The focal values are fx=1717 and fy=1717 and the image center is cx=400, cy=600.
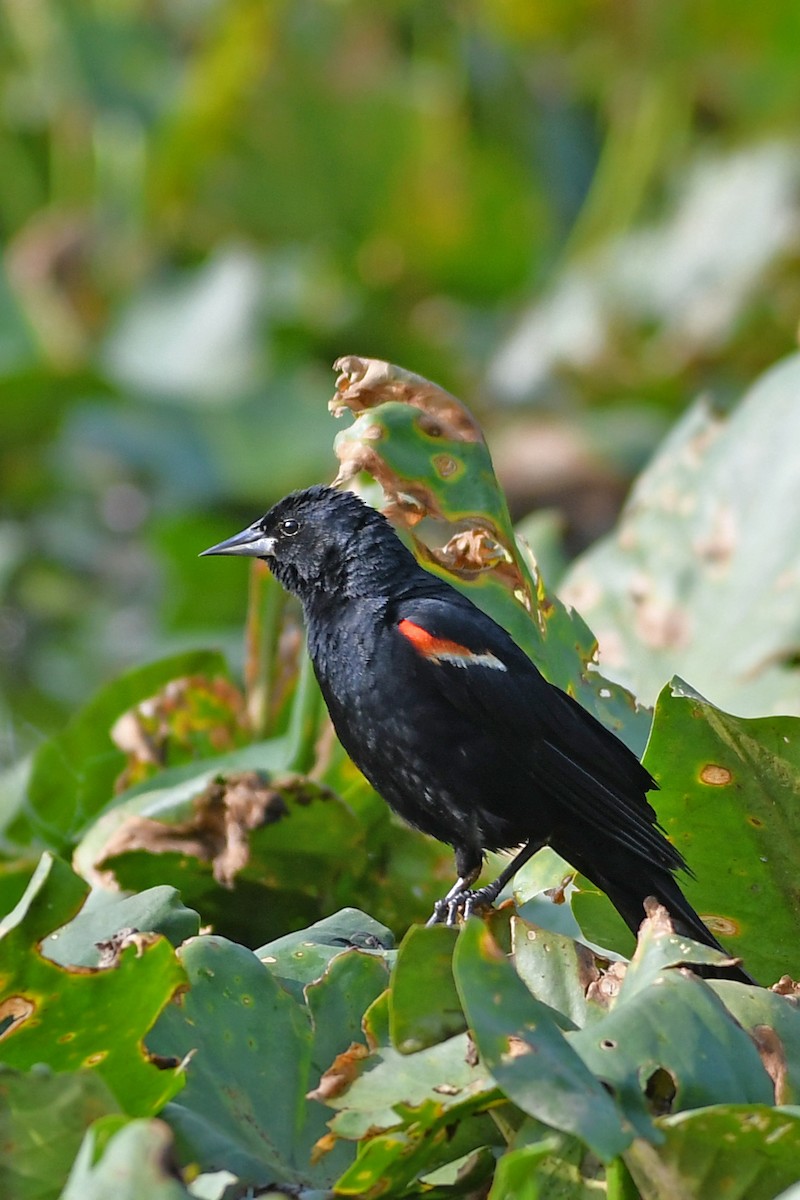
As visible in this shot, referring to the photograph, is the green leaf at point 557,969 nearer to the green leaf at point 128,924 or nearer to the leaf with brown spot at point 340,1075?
the leaf with brown spot at point 340,1075

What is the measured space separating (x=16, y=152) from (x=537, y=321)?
199 cm

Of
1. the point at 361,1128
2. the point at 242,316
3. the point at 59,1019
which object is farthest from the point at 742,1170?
the point at 242,316

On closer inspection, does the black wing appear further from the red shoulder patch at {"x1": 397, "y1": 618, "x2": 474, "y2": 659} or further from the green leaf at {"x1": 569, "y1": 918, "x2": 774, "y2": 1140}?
the green leaf at {"x1": 569, "y1": 918, "x2": 774, "y2": 1140}

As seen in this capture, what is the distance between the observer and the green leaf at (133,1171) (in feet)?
3.87

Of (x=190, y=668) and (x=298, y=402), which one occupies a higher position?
(x=298, y=402)

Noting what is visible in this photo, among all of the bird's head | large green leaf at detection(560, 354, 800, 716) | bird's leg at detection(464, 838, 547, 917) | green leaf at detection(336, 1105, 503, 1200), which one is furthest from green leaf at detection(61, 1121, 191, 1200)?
large green leaf at detection(560, 354, 800, 716)

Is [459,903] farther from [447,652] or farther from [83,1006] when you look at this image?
[83,1006]

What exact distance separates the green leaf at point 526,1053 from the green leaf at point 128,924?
1.57 ft

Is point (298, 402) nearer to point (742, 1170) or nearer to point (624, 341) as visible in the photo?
point (624, 341)

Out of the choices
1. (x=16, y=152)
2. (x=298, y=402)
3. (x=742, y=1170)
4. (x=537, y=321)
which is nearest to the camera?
(x=742, y=1170)

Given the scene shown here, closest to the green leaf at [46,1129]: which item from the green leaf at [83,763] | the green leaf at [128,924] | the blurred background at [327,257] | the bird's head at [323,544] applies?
the green leaf at [128,924]

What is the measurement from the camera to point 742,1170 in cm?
137

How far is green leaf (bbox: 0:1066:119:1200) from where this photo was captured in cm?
136

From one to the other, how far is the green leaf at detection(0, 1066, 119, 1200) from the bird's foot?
0.73 metres
